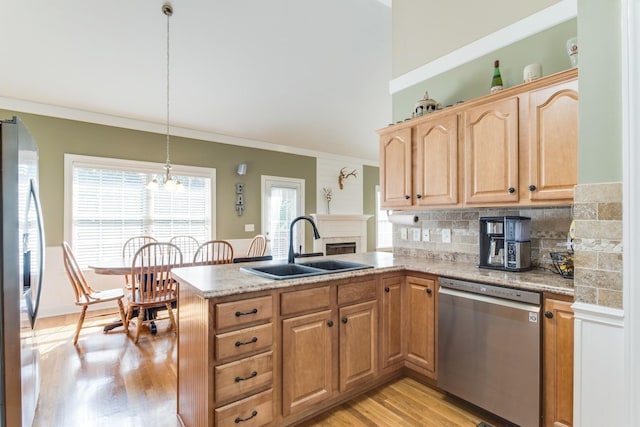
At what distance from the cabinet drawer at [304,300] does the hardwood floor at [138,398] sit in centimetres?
76

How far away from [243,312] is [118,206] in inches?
153

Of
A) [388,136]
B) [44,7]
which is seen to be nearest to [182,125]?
[44,7]

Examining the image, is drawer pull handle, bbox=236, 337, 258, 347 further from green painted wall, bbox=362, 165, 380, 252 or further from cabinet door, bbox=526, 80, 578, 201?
green painted wall, bbox=362, 165, 380, 252

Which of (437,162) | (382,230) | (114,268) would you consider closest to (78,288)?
(114,268)

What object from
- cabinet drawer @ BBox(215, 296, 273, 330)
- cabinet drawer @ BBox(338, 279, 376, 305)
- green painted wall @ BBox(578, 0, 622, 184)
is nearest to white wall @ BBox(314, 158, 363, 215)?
cabinet drawer @ BBox(338, 279, 376, 305)

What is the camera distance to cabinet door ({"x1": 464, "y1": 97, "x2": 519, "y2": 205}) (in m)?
2.11

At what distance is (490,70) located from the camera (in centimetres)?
256

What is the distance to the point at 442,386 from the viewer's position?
219cm

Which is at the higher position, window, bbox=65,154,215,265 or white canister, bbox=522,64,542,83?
white canister, bbox=522,64,542,83

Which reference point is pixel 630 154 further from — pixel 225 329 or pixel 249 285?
pixel 225 329

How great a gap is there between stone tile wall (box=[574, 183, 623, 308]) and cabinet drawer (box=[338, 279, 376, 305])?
3.81ft

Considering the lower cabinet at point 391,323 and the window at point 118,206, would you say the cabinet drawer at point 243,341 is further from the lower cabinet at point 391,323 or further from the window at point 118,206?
the window at point 118,206

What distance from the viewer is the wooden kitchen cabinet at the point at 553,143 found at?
1.85 meters

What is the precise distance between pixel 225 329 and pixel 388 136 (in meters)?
2.23
